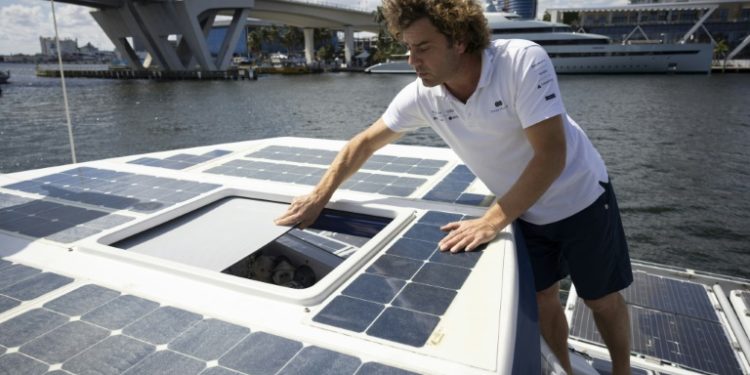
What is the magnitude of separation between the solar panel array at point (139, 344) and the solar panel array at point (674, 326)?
4.35 metres

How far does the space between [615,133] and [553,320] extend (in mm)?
20890

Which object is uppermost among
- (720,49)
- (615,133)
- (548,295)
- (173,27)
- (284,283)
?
(173,27)

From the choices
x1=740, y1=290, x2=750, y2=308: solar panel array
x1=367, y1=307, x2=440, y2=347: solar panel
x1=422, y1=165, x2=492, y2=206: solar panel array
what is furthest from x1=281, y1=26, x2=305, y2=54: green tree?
x1=367, y1=307, x2=440, y2=347: solar panel

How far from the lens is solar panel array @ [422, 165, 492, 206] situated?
143 inches

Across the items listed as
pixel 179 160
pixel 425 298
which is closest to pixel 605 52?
pixel 179 160

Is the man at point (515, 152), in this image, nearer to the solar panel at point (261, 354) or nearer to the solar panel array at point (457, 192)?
the solar panel array at point (457, 192)

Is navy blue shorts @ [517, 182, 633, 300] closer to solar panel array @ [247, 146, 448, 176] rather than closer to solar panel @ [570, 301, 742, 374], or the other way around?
solar panel array @ [247, 146, 448, 176]

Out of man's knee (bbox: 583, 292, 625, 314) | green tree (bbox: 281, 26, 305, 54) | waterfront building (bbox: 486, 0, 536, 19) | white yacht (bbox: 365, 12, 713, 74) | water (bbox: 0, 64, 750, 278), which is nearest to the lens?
man's knee (bbox: 583, 292, 625, 314)

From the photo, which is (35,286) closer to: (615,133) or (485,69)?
(485,69)

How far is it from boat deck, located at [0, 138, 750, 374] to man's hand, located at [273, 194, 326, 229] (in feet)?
0.32

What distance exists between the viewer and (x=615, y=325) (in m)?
2.94

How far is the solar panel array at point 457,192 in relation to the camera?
3625mm

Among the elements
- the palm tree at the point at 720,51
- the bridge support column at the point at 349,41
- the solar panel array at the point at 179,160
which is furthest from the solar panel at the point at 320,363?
the palm tree at the point at 720,51

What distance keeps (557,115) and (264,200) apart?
2.40 metres
